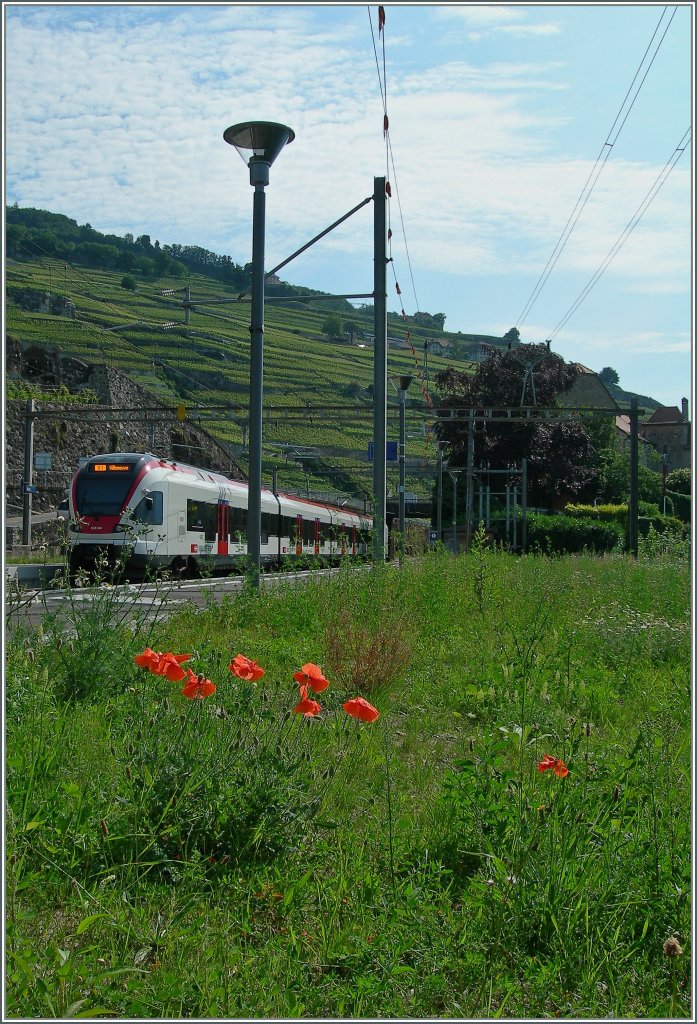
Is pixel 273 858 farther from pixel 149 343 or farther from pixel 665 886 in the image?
pixel 149 343

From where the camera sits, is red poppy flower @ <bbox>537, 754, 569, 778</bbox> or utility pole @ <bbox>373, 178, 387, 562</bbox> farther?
utility pole @ <bbox>373, 178, 387, 562</bbox>

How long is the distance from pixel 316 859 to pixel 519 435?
48.0 m

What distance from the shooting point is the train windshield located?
22047 millimetres

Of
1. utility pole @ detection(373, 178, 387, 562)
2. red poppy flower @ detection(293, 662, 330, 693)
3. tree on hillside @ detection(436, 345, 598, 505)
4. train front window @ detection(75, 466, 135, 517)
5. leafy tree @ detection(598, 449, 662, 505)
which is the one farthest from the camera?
leafy tree @ detection(598, 449, 662, 505)

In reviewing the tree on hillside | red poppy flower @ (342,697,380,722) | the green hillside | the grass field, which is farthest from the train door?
the green hillside

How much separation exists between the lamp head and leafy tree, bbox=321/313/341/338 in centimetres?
6830

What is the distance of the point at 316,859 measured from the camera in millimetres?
3162

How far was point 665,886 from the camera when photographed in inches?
111

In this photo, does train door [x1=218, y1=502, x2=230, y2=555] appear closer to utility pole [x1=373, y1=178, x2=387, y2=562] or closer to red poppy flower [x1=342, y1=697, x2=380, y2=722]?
utility pole [x1=373, y1=178, x2=387, y2=562]

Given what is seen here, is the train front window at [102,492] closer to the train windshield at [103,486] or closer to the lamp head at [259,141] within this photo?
the train windshield at [103,486]

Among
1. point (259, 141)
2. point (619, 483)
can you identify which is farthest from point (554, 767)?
point (619, 483)

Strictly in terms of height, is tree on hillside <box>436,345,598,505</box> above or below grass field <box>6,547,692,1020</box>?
above

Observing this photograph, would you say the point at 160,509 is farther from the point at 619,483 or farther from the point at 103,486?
the point at 619,483

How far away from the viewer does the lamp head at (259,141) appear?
10.9 metres
